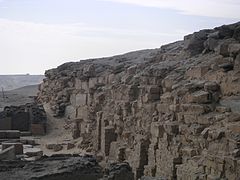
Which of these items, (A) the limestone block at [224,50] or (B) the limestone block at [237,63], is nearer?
(B) the limestone block at [237,63]

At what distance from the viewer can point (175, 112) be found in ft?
38.5

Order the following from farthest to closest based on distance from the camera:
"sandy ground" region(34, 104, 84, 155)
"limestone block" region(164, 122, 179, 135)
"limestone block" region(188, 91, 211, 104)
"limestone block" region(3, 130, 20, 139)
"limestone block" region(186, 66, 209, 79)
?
1. "limestone block" region(3, 130, 20, 139)
2. "sandy ground" region(34, 104, 84, 155)
3. "limestone block" region(186, 66, 209, 79)
4. "limestone block" region(164, 122, 179, 135)
5. "limestone block" region(188, 91, 211, 104)

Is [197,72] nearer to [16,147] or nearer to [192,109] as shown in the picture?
[192,109]

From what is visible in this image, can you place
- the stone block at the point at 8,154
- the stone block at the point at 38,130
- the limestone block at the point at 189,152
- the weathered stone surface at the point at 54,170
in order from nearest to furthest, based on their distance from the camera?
the weathered stone surface at the point at 54,170
the limestone block at the point at 189,152
the stone block at the point at 8,154
the stone block at the point at 38,130

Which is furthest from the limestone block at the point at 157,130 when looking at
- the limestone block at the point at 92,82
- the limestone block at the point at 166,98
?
the limestone block at the point at 92,82

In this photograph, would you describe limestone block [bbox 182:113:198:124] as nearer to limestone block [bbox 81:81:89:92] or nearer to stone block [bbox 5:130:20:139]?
stone block [bbox 5:130:20:139]

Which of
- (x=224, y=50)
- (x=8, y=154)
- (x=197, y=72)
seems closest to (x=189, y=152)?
(x=197, y=72)

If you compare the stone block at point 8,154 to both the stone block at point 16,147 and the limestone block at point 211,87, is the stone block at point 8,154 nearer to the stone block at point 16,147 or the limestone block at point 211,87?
the stone block at point 16,147

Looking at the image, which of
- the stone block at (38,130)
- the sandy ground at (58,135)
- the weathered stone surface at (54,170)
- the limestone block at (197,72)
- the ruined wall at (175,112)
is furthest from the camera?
the stone block at (38,130)

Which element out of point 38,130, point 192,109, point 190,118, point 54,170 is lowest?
point 38,130

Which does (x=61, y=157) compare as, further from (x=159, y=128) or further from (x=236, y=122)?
(x=236, y=122)

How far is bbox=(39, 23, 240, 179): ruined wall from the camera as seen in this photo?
941 cm

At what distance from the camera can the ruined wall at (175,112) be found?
941 cm

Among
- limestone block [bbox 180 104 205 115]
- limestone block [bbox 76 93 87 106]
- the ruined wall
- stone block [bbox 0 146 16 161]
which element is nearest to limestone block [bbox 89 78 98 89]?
the ruined wall
